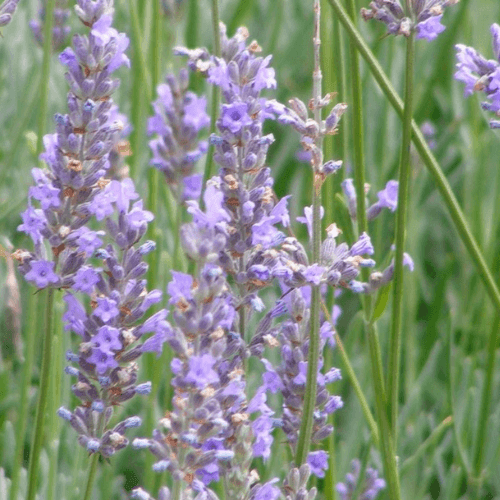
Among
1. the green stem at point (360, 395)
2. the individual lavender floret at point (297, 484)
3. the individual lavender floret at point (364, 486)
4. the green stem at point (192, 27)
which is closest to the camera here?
the individual lavender floret at point (297, 484)

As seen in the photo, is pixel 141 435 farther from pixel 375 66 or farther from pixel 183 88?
pixel 375 66

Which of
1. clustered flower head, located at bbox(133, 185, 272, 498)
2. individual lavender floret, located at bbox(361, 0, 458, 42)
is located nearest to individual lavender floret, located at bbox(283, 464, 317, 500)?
clustered flower head, located at bbox(133, 185, 272, 498)

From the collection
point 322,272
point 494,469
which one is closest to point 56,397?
point 322,272

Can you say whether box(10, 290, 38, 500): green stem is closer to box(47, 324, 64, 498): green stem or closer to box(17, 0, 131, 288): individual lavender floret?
box(47, 324, 64, 498): green stem

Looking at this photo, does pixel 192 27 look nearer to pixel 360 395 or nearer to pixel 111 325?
pixel 360 395

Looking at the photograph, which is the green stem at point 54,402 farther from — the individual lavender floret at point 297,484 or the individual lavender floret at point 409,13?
the individual lavender floret at point 409,13

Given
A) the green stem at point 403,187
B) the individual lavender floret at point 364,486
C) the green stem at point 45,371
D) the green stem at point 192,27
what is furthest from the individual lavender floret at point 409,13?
the green stem at point 192,27

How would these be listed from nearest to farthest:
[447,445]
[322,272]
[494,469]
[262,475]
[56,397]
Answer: [322,272]
[56,397]
[262,475]
[494,469]
[447,445]
